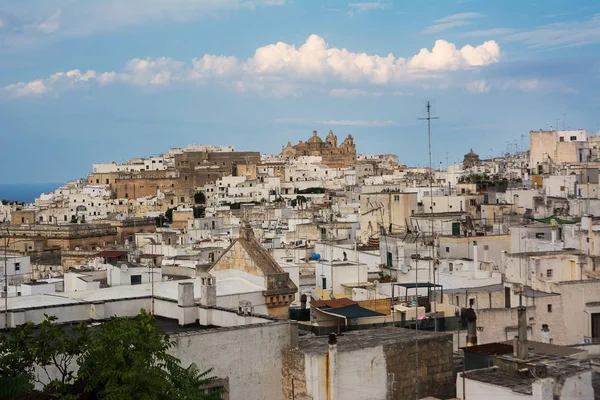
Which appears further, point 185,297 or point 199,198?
point 199,198

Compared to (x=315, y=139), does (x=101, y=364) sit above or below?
below

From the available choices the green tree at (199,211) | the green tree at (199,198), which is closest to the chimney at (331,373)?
the green tree at (199,211)

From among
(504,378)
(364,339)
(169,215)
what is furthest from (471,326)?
(169,215)

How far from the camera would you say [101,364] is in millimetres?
9531

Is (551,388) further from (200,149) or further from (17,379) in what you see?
(200,149)

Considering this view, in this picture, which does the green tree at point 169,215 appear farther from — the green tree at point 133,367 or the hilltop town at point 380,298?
the green tree at point 133,367

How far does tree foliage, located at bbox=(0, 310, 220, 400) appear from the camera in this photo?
9289 millimetres

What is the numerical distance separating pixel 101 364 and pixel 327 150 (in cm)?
11543

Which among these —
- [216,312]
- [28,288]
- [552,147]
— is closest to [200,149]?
[552,147]

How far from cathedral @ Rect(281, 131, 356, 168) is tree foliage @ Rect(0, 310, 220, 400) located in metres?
104

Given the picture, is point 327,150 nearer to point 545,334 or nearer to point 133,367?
point 545,334

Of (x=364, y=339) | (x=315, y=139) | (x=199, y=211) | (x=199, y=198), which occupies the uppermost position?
(x=315, y=139)

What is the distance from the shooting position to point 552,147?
57156 millimetres

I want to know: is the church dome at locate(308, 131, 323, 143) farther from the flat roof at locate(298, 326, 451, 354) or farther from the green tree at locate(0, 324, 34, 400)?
the green tree at locate(0, 324, 34, 400)
